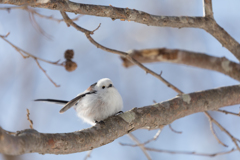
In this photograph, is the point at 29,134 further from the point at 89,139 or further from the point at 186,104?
the point at 186,104

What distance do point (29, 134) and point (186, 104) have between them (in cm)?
115

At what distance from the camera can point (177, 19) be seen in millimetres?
1815

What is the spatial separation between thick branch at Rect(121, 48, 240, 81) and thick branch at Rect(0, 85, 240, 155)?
0.47m

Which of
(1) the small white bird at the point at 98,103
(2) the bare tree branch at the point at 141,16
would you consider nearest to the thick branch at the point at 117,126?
(1) the small white bird at the point at 98,103

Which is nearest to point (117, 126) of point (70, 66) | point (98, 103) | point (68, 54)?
point (98, 103)

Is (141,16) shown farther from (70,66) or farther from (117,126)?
(117,126)

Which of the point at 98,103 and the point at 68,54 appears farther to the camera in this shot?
the point at 68,54

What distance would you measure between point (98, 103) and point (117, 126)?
332 millimetres

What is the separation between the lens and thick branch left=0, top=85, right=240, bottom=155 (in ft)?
3.53

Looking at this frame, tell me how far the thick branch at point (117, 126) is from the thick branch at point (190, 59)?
47 cm

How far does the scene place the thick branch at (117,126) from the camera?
108 cm

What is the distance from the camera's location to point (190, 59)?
271 centimetres

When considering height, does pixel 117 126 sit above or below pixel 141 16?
below

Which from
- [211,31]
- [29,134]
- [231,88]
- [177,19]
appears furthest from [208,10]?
[29,134]
